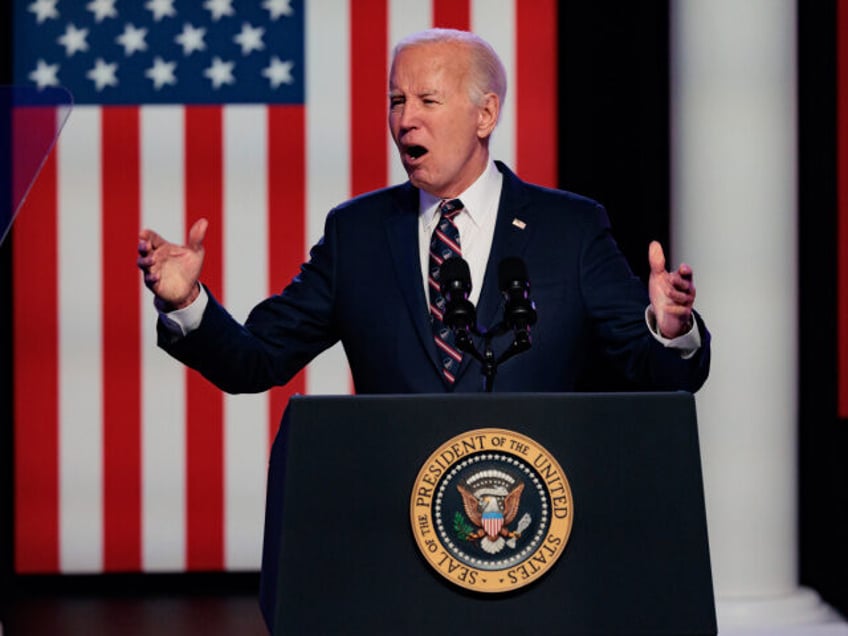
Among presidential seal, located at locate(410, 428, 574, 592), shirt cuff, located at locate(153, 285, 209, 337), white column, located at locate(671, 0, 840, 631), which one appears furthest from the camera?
white column, located at locate(671, 0, 840, 631)

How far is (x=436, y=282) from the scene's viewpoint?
1818 mm

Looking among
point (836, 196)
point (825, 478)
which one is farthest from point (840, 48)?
point (825, 478)

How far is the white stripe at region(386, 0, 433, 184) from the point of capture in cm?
401

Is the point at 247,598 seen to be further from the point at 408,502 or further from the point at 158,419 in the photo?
the point at 408,502

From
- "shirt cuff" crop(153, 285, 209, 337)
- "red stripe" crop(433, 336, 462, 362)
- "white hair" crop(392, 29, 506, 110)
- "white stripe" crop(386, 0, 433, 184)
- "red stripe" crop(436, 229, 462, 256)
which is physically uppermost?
"white stripe" crop(386, 0, 433, 184)

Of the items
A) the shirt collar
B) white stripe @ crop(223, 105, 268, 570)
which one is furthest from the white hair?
white stripe @ crop(223, 105, 268, 570)

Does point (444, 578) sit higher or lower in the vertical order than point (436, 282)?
lower

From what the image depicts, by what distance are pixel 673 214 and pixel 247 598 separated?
165 centimetres

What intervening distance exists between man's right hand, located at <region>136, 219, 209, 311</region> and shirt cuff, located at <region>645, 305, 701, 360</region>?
0.54 meters

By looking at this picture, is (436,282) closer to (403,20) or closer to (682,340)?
(682,340)

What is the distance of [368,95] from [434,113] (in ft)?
7.24

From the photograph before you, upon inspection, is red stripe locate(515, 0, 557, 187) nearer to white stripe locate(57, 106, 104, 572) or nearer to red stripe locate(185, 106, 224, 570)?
red stripe locate(185, 106, 224, 570)

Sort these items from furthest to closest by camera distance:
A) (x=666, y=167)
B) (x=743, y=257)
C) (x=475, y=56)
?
(x=666, y=167) → (x=743, y=257) → (x=475, y=56)

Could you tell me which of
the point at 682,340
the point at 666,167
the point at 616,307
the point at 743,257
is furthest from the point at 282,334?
the point at 666,167
